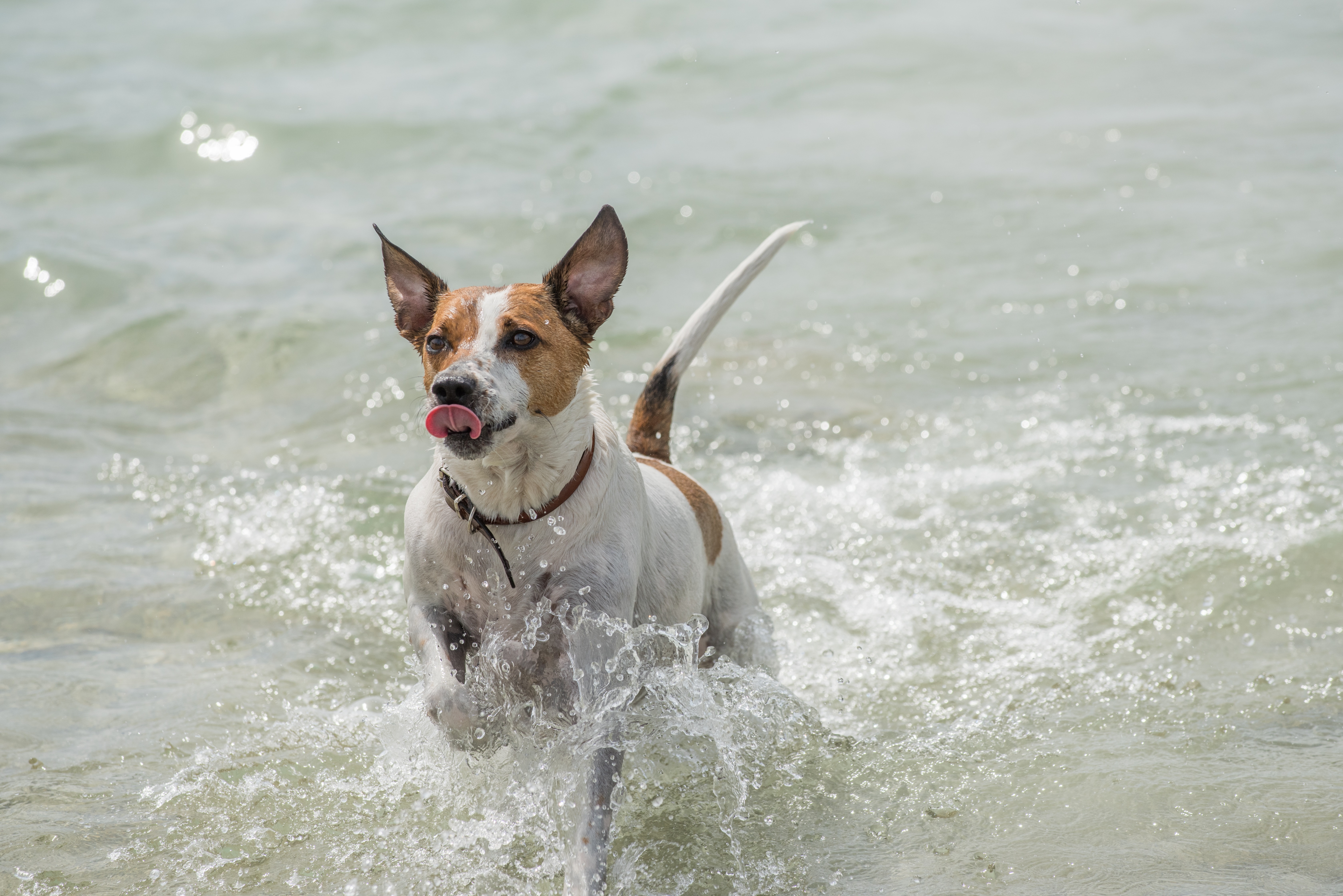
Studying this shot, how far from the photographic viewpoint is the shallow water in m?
4.12

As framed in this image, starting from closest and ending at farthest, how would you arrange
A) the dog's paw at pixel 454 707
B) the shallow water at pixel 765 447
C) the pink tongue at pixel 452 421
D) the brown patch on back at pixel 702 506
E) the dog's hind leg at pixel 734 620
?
the pink tongue at pixel 452 421 → the dog's paw at pixel 454 707 → the shallow water at pixel 765 447 → the brown patch on back at pixel 702 506 → the dog's hind leg at pixel 734 620

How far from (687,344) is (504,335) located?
138 centimetres

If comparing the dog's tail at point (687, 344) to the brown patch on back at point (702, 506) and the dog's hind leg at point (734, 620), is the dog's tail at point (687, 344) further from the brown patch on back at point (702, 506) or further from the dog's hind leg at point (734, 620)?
the dog's hind leg at point (734, 620)

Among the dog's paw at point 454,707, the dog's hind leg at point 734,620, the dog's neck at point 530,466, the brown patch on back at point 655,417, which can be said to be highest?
the dog's neck at point 530,466

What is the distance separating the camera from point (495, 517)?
148 inches

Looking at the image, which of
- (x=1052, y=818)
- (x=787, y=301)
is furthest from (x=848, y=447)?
(x=1052, y=818)

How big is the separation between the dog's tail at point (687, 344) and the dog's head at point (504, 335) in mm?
870

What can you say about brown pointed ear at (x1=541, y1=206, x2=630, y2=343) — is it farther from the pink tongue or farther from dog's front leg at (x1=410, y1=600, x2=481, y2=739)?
dog's front leg at (x1=410, y1=600, x2=481, y2=739)

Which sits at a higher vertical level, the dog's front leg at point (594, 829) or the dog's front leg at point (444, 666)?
the dog's front leg at point (444, 666)

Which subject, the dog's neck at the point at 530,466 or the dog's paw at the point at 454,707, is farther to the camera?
the dog's paw at the point at 454,707

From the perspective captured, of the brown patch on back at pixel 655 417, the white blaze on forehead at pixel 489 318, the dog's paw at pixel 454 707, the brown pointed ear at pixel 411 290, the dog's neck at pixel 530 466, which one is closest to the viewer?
the white blaze on forehead at pixel 489 318

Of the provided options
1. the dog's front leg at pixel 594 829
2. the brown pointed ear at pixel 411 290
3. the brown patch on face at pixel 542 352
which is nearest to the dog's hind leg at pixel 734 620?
the dog's front leg at pixel 594 829

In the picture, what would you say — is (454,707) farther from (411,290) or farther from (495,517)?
(411,290)

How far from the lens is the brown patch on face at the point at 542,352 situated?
3572 mm
